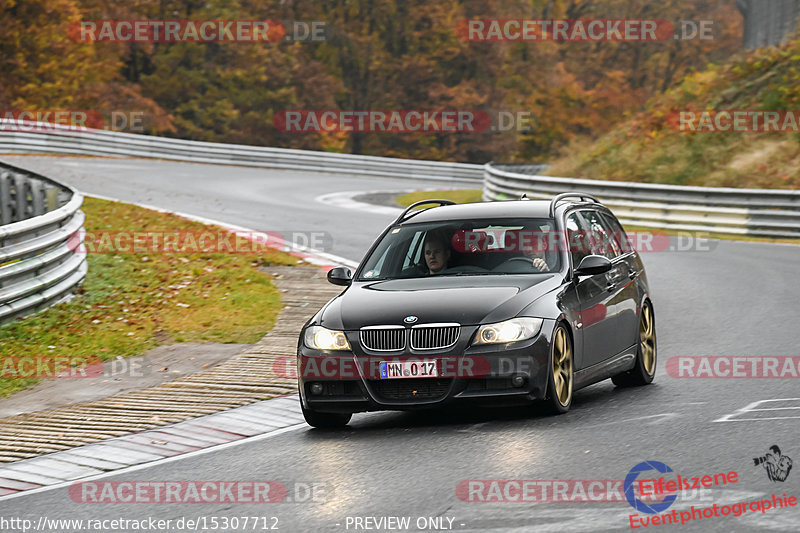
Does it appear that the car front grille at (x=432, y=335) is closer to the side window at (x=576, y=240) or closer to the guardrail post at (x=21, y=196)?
the side window at (x=576, y=240)

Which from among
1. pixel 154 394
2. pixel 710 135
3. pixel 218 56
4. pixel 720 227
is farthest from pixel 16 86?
pixel 154 394

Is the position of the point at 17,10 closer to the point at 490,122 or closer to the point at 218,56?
the point at 218,56

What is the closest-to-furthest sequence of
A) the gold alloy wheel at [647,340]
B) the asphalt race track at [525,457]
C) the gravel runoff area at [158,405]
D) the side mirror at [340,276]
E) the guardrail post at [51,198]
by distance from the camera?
the asphalt race track at [525,457], the gravel runoff area at [158,405], the side mirror at [340,276], the gold alloy wheel at [647,340], the guardrail post at [51,198]

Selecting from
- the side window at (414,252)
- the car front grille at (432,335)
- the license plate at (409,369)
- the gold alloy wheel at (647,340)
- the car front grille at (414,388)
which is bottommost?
the gold alloy wheel at (647,340)

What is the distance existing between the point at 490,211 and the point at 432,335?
1945 mm

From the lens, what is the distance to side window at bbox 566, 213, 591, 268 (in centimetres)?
980

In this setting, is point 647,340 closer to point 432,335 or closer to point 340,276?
point 340,276

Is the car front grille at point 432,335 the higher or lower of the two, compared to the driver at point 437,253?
lower

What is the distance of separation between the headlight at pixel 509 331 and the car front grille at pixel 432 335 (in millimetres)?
172

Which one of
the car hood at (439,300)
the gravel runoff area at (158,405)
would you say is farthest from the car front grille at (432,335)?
the gravel runoff area at (158,405)

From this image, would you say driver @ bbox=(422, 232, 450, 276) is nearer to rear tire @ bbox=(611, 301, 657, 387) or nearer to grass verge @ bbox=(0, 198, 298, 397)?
rear tire @ bbox=(611, 301, 657, 387)

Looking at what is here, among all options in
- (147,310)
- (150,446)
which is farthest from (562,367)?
(147,310)

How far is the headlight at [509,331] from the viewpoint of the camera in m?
8.39

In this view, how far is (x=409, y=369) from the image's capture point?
837 centimetres
